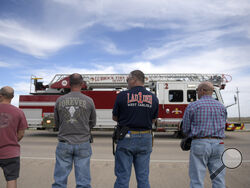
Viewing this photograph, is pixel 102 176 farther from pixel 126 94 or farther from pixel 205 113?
pixel 205 113

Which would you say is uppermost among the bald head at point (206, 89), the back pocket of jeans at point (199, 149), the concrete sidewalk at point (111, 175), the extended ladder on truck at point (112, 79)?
the extended ladder on truck at point (112, 79)

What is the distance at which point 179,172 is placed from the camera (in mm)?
5293

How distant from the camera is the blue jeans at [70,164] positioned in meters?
2.83

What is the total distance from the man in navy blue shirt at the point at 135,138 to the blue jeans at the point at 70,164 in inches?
16.7

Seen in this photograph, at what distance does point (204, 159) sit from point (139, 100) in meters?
1.08

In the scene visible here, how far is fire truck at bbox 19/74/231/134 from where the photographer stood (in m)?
12.2

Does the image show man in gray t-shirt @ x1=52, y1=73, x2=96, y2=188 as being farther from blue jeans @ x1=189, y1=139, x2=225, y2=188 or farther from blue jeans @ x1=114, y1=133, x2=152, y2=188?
blue jeans @ x1=189, y1=139, x2=225, y2=188

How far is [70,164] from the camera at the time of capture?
2.91m

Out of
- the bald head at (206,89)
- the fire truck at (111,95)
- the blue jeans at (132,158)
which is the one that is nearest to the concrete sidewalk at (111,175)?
the blue jeans at (132,158)

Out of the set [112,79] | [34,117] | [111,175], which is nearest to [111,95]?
[112,79]

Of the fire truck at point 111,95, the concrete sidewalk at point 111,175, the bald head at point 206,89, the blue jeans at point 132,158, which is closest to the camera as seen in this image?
the blue jeans at point 132,158

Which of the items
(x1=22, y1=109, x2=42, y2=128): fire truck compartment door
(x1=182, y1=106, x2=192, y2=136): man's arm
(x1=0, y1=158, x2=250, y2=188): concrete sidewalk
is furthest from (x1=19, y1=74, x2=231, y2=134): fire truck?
(x1=182, y1=106, x2=192, y2=136): man's arm

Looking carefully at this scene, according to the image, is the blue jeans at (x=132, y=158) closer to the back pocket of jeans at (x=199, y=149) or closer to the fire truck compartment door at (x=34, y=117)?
the back pocket of jeans at (x=199, y=149)

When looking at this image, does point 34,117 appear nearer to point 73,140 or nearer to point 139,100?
point 73,140
